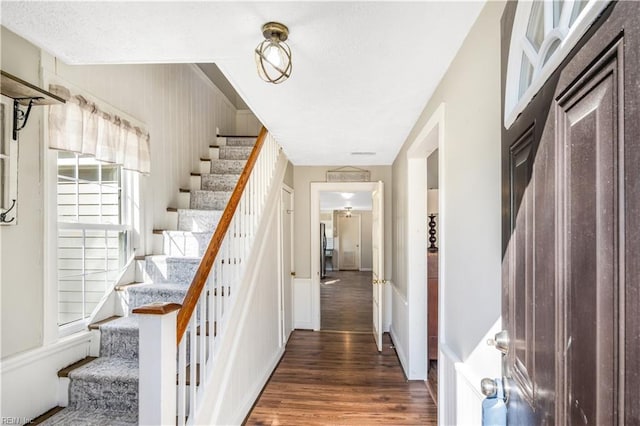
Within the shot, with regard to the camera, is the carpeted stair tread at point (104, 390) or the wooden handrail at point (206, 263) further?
the carpeted stair tread at point (104, 390)

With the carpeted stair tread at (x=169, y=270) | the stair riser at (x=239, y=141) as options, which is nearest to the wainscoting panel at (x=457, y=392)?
the carpeted stair tread at (x=169, y=270)

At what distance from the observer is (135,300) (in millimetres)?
2422

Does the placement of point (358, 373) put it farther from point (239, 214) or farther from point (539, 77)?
point (539, 77)

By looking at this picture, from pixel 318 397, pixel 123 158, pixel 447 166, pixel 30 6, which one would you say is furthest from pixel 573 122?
pixel 318 397

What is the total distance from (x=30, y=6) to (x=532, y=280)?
2.02 meters

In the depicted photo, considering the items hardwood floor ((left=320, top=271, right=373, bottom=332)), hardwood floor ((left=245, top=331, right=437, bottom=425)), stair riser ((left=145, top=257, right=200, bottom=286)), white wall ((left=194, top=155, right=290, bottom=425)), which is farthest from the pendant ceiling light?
hardwood floor ((left=320, top=271, right=373, bottom=332))

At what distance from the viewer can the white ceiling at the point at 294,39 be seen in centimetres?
127

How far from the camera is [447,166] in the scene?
1764 mm

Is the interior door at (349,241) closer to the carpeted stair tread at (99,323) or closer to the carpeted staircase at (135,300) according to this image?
the carpeted staircase at (135,300)

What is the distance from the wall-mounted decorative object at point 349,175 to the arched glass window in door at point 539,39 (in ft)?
12.3

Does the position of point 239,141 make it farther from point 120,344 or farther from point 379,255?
point 120,344

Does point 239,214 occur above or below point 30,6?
below

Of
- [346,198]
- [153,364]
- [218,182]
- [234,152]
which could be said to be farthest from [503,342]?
[346,198]

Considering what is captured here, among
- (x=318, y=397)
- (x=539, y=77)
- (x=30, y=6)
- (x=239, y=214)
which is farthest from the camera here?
(x=318, y=397)
